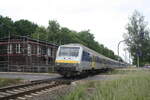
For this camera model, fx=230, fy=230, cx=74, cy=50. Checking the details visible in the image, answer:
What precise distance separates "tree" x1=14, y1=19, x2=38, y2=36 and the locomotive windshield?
2295 inches

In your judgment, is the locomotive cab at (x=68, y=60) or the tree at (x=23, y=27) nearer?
the locomotive cab at (x=68, y=60)

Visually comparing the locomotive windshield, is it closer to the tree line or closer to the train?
the train

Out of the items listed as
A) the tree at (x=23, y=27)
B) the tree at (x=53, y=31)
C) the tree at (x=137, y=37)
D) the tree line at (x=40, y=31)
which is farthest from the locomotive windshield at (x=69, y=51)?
the tree at (x=23, y=27)

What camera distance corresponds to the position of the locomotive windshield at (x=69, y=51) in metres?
19.7

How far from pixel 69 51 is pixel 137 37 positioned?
26.5 metres

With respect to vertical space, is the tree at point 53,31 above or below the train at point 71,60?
above

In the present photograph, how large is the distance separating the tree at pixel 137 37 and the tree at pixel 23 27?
4141 centimetres

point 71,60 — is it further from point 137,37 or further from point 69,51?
point 137,37

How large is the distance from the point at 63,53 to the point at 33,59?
72.9ft

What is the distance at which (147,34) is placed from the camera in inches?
1762

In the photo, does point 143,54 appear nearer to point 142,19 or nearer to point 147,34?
point 147,34

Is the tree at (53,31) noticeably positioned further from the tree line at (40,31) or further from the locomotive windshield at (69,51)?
the locomotive windshield at (69,51)

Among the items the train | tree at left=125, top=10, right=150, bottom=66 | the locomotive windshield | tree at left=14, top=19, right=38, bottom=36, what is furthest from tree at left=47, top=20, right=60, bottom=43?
the train

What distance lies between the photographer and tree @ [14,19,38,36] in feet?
251
